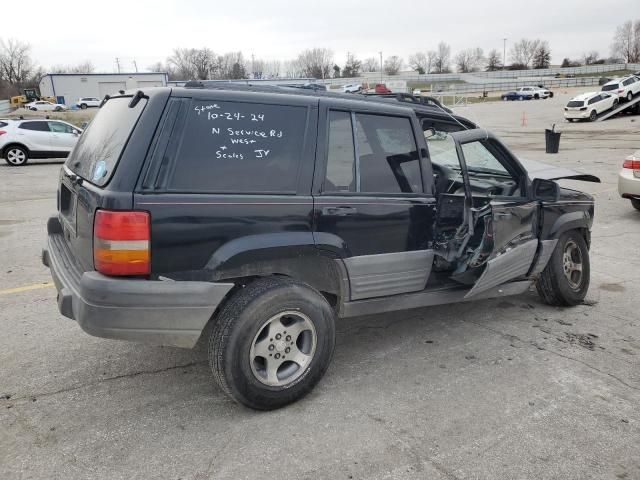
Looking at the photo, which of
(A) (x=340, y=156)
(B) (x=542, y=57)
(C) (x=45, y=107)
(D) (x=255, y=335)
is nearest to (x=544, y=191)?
(A) (x=340, y=156)

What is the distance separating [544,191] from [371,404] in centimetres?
234

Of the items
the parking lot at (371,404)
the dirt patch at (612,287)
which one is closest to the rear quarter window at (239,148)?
the parking lot at (371,404)

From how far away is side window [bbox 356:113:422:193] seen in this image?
3473 mm

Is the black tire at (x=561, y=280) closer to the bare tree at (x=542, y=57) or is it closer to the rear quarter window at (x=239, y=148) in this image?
the rear quarter window at (x=239, y=148)

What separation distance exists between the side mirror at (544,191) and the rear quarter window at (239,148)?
7.08 ft

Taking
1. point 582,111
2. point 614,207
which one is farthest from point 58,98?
point 614,207

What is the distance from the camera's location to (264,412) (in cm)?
311

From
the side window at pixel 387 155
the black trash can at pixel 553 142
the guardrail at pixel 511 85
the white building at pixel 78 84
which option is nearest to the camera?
the side window at pixel 387 155

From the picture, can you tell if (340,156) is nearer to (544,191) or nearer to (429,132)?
(429,132)

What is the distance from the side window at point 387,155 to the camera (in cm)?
347

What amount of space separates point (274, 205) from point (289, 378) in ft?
3.40

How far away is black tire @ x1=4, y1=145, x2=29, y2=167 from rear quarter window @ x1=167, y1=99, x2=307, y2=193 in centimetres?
1732

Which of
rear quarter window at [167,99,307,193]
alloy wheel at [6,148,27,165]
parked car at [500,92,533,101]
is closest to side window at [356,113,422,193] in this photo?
rear quarter window at [167,99,307,193]

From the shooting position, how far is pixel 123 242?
8.82 feet
